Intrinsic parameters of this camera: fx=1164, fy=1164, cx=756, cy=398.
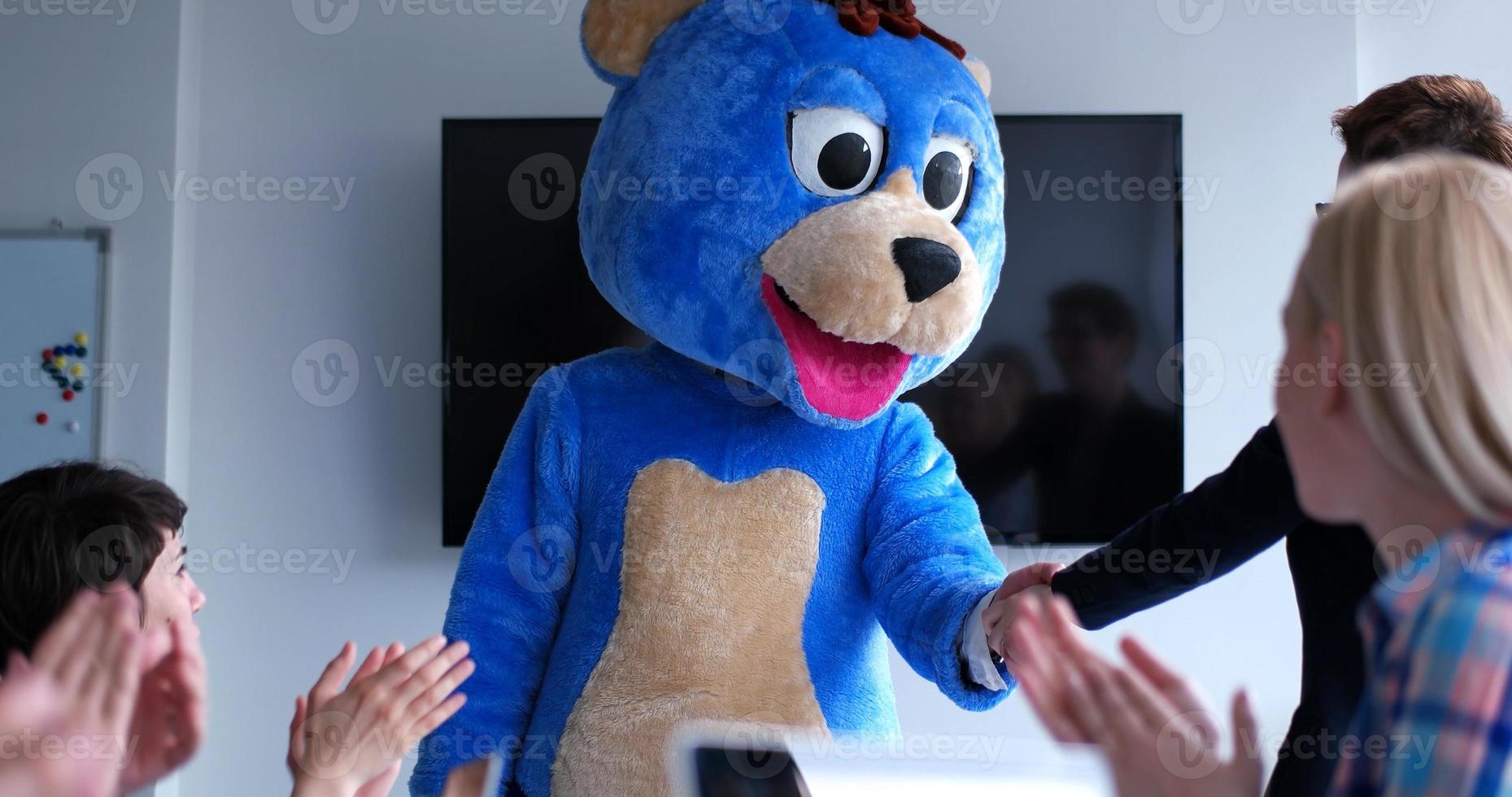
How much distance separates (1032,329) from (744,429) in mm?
1344

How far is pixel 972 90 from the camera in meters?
1.40

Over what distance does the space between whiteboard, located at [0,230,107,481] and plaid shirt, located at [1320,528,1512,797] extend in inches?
102

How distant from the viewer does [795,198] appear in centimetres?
127

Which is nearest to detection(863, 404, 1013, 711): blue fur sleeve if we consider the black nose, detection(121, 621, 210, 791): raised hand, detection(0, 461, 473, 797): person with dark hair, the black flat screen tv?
the black nose

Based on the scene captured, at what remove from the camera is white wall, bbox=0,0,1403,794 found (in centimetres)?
259

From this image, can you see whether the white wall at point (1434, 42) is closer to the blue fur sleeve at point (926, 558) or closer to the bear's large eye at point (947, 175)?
the bear's large eye at point (947, 175)

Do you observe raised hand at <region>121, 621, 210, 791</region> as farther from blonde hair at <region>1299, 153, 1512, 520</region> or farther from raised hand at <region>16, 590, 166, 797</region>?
blonde hair at <region>1299, 153, 1512, 520</region>

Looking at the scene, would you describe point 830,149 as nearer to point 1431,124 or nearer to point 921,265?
point 921,265

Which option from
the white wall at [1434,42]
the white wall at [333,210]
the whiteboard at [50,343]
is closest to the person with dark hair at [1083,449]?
the white wall at [333,210]

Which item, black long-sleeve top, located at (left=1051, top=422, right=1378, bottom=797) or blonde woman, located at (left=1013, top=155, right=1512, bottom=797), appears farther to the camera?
black long-sleeve top, located at (left=1051, top=422, right=1378, bottom=797)

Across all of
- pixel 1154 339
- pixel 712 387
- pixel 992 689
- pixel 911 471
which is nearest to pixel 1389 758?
pixel 992 689

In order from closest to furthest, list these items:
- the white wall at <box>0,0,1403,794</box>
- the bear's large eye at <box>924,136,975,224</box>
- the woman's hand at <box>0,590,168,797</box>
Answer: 1. the woman's hand at <box>0,590,168,797</box>
2. the bear's large eye at <box>924,136,975,224</box>
3. the white wall at <box>0,0,1403,794</box>

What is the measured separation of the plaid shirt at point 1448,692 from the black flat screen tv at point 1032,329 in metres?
1.81

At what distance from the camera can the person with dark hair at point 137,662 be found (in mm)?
798
